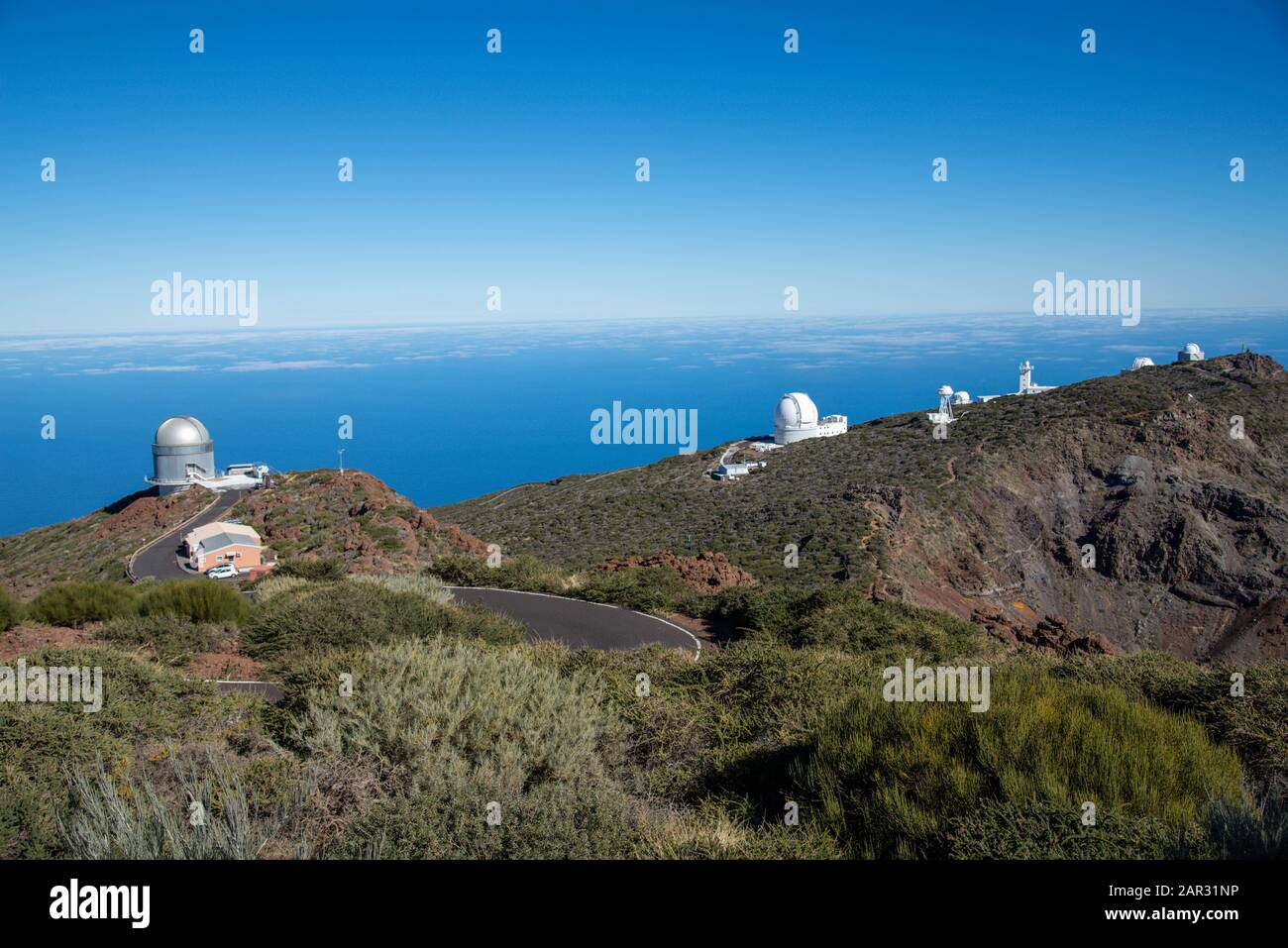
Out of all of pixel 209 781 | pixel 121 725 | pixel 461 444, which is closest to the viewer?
pixel 209 781

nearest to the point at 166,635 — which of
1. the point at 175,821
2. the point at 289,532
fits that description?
the point at 175,821

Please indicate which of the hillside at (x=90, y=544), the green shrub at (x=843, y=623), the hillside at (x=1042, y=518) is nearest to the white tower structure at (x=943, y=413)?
the hillside at (x=1042, y=518)

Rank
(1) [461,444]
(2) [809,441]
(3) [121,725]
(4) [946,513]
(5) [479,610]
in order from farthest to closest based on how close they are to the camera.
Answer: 1. (1) [461,444]
2. (2) [809,441]
3. (4) [946,513]
4. (5) [479,610]
5. (3) [121,725]

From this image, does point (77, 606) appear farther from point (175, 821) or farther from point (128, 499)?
point (128, 499)

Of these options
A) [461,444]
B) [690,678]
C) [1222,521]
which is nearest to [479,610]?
[690,678]

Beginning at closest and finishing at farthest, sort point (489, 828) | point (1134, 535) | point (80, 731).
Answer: point (489, 828), point (80, 731), point (1134, 535)

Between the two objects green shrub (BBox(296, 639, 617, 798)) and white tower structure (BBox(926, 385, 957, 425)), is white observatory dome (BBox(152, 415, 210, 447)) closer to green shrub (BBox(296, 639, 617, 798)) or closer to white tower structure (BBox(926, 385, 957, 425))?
green shrub (BBox(296, 639, 617, 798))
